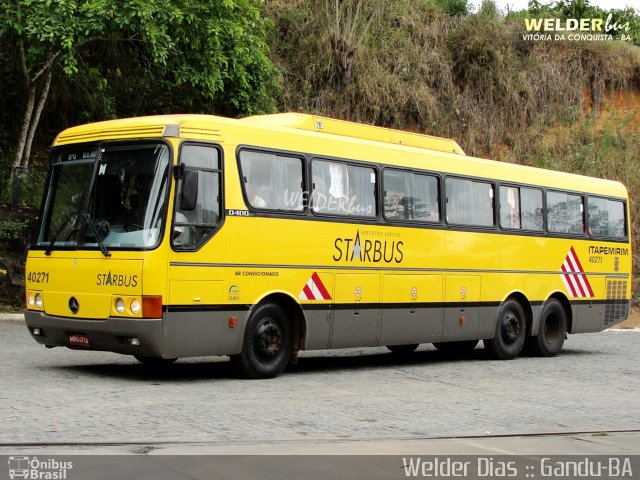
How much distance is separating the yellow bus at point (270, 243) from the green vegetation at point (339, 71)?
22.5 feet

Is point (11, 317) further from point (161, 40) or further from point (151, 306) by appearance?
point (151, 306)

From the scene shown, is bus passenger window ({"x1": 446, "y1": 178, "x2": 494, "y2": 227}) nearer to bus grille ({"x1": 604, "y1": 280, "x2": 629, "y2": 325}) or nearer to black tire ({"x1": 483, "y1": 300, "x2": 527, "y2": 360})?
black tire ({"x1": 483, "y1": 300, "x2": 527, "y2": 360})

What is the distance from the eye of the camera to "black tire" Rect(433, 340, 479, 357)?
61.6ft

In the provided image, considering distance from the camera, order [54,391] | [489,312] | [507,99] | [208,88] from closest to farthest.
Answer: [54,391]
[489,312]
[208,88]
[507,99]

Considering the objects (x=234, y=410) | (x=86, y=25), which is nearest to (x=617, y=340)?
(x=86, y=25)

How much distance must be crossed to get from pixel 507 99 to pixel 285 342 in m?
27.1

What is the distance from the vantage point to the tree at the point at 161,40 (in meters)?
19.7

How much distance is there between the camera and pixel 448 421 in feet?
34.5

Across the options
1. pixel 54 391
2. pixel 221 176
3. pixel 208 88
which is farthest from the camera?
pixel 208 88

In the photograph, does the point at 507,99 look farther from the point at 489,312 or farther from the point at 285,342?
the point at 285,342

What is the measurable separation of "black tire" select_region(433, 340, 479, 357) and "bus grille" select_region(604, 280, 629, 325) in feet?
9.99

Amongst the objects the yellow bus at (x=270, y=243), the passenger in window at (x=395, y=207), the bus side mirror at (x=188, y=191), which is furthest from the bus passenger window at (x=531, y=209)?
the bus side mirror at (x=188, y=191)

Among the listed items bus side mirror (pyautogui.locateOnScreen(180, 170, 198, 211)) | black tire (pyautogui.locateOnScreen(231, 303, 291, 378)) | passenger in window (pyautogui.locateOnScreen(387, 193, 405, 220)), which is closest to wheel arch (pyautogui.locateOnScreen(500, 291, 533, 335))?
passenger in window (pyautogui.locateOnScreen(387, 193, 405, 220))

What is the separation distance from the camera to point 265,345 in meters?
13.3
